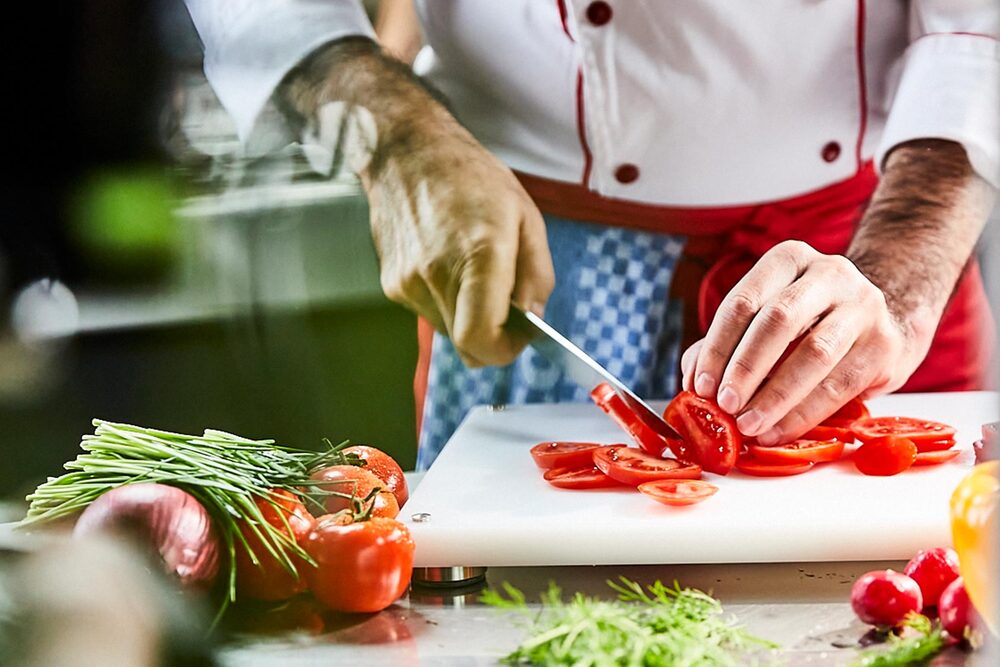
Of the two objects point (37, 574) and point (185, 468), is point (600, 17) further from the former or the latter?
point (37, 574)

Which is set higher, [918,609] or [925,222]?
[925,222]

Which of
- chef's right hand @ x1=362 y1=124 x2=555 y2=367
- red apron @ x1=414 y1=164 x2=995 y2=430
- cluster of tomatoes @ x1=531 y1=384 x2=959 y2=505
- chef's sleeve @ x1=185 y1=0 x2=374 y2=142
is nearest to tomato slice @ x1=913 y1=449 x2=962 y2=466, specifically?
cluster of tomatoes @ x1=531 y1=384 x2=959 y2=505

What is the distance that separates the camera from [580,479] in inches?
41.5

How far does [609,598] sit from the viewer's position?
93cm

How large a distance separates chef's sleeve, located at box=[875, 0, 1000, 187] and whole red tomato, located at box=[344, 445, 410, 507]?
677 mm

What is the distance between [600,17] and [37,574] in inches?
33.5

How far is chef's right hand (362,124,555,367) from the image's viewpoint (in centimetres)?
124

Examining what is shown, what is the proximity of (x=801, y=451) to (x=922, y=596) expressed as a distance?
0.26 meters

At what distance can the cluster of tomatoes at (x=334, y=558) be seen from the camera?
86 centimetres

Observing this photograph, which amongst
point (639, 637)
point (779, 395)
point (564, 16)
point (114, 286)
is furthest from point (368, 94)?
point (639, 637)

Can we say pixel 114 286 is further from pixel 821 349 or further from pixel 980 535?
pixel 980 535

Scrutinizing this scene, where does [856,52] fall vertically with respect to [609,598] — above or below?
above

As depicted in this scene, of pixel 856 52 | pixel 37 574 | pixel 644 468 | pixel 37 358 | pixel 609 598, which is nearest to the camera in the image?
pixel 37 574

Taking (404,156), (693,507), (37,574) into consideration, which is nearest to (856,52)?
(404,156)
